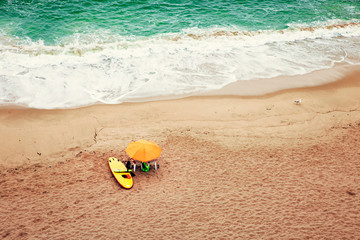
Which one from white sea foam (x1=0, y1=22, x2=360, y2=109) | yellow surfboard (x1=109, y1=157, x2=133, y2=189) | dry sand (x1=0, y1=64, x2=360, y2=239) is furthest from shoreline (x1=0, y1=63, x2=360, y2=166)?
yellow surfboard (x1=109, y1=157, x2=133, y2=189)

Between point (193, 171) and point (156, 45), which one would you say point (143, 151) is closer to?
point (193, 171)

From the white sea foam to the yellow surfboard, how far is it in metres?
4.81

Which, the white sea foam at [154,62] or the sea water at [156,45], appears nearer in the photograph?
the white sea foam at [154,62]

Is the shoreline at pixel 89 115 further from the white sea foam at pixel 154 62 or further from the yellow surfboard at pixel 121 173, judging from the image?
the yellow surfboard at pixel 121 173

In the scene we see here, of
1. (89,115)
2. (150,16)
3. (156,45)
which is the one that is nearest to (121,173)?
(89,115)

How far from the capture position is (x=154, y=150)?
10.1 m

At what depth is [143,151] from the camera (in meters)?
9.88

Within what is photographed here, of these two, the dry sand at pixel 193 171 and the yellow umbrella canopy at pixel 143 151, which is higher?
the yellow umbrella canopy at pixel 143 151

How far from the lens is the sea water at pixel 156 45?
15273 millimetres

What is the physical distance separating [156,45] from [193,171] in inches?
508

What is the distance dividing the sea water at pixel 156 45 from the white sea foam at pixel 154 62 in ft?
0.20

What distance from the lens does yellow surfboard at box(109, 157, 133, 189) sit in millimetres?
9789

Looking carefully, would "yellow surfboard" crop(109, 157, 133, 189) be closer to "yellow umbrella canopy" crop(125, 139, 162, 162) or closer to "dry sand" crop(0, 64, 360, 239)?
"dry sand" crop(0, 64, 360, 239)

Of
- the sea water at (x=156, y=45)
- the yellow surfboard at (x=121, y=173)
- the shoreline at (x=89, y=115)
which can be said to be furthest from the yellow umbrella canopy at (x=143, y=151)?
the sea water at (x=156, y=45)
